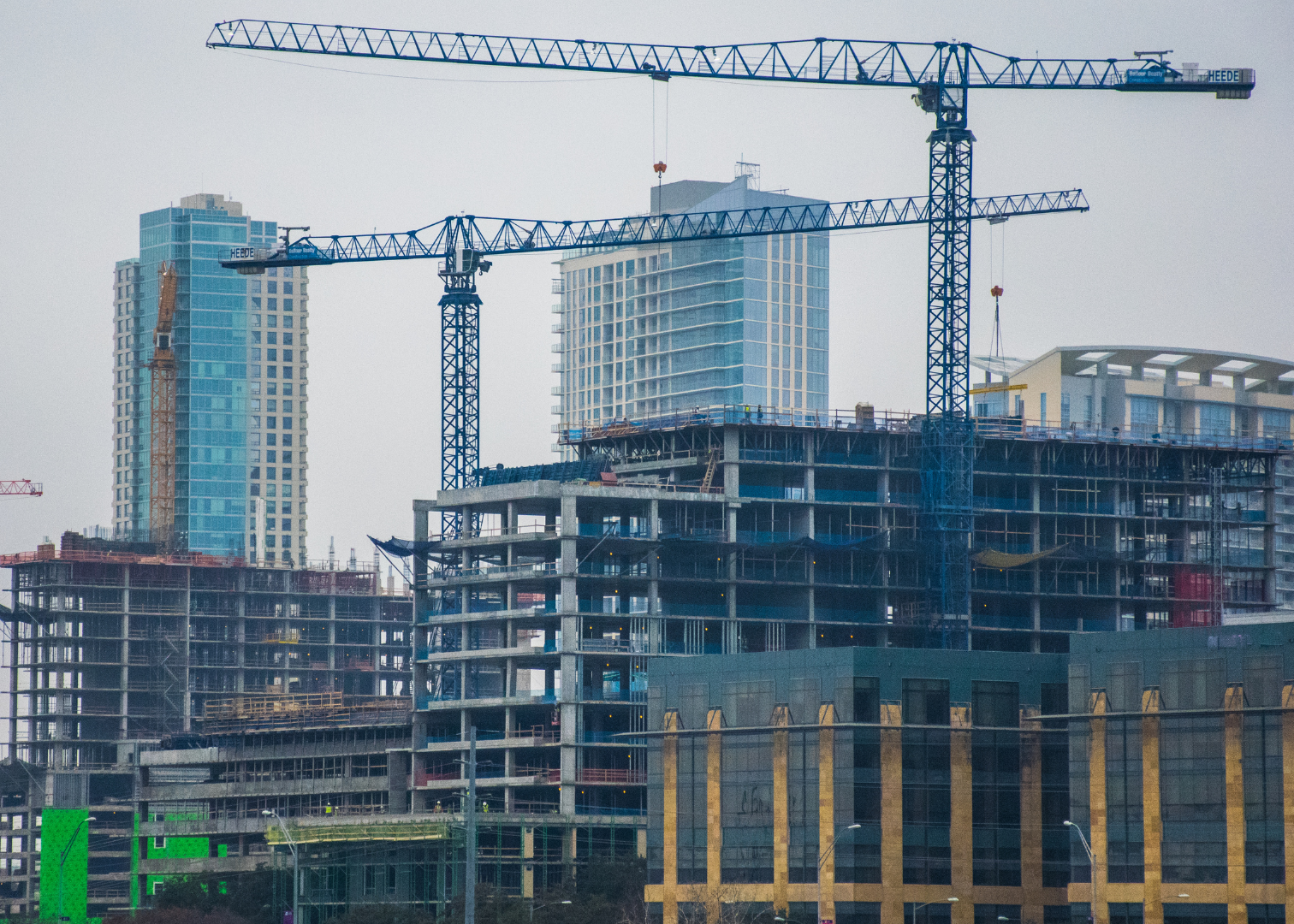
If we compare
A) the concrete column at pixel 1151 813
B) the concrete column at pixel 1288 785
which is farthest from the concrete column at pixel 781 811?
the concrete column at pixel 1288 785


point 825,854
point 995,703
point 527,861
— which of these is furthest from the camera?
point 527,861

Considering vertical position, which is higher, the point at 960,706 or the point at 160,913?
the point at 960,706

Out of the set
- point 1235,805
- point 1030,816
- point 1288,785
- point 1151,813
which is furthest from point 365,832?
point 1288,785

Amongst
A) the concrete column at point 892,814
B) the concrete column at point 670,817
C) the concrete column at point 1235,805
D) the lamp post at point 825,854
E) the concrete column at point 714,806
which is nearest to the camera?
the concrete column at point 1235,805

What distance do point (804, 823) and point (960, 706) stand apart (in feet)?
39.8

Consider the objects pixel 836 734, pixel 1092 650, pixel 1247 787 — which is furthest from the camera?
pixel 836 734

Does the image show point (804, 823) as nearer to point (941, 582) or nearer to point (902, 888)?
point (902, 888)

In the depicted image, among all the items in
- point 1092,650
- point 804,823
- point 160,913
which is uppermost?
point 1092,650

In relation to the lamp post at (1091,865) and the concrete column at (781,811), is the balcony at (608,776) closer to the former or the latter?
the concrete column at (781,811)

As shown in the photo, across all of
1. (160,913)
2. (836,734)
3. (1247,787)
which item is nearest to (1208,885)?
(1247,787)

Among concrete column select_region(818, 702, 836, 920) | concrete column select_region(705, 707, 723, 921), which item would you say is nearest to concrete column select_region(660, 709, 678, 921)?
concrete column select_region(705, 707, 723, 921)

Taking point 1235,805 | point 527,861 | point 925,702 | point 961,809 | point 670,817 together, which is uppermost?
point 925,702

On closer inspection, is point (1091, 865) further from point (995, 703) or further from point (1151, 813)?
point (995, 703)

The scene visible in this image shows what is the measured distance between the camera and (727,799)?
15212cm
